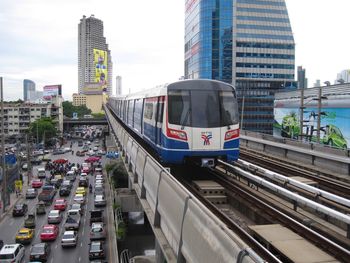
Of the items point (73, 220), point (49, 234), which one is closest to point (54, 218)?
point (73, 220)

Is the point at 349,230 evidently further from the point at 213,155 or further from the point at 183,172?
the point at 183,172

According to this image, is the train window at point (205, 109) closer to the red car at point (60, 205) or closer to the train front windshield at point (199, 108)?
the train front windshield at point (199, 108)

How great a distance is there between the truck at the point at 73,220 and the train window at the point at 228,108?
715 inches

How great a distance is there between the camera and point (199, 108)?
43.0 ft

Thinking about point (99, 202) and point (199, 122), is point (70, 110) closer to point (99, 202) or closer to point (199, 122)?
point (99, 202)

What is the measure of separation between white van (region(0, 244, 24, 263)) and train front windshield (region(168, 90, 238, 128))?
519 inches

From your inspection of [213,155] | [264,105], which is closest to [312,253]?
[213,155]

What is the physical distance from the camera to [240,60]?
88062 mm

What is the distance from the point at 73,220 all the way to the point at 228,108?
19376mm

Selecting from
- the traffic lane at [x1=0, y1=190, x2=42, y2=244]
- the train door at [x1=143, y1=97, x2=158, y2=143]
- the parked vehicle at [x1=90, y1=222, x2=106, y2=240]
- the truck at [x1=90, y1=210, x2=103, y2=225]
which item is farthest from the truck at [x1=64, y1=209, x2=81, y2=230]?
the train door at [x1=143, y1=97, x2=158, y2=143]

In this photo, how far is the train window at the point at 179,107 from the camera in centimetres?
1307

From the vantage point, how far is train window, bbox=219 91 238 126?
522 inches

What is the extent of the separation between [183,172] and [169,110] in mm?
2749

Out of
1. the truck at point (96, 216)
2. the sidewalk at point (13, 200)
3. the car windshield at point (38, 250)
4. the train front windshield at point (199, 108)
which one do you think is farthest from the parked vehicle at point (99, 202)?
the train front windshield at point (199, 108)
